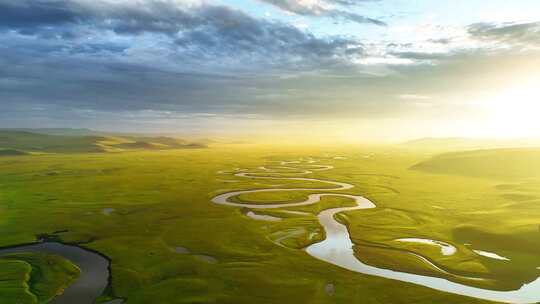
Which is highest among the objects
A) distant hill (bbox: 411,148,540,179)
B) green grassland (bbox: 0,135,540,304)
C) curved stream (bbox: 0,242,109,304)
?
distant hill (bbox: 411,148,540,179)

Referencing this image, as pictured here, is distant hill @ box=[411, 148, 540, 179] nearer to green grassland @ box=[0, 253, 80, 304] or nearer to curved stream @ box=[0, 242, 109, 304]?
curved stream @ box=[0, 242, 109, 304]

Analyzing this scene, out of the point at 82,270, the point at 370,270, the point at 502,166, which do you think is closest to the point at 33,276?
the point at 82,270

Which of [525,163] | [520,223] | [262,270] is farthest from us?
[525,163]

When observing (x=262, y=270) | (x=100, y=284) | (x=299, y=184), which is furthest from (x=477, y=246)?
(x=299, y=184)

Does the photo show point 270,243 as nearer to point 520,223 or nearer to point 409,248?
point 409,248

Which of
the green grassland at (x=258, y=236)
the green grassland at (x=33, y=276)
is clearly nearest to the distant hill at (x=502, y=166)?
the green grassland at (x=258, y=236)

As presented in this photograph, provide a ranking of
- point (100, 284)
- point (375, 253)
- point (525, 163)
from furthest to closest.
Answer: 1. point (525, 163)
2. point (375, 253)
3. point (100, 284)

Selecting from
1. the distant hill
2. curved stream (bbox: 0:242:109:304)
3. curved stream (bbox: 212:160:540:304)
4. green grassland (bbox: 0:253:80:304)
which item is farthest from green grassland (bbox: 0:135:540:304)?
the distant hill
